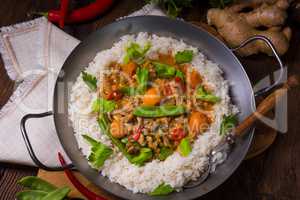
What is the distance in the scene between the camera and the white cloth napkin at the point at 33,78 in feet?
12.1

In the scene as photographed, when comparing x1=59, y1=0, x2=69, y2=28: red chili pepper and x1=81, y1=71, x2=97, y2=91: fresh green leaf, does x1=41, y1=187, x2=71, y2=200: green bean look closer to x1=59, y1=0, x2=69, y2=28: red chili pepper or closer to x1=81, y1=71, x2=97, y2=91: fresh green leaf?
x1=81, y1=71, x2=97, y2=91: fresh green leaf

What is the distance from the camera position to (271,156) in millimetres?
3779

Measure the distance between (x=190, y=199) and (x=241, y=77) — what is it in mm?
1082

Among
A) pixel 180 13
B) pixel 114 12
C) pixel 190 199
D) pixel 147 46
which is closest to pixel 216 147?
pixel 190 199

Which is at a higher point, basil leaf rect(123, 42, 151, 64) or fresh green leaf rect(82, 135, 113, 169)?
basil leaf rect(123, 42, 151, 64)

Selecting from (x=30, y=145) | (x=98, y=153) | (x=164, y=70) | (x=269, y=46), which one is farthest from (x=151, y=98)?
(x=269, y=46)

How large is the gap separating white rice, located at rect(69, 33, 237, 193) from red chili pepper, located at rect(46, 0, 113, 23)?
444 mm

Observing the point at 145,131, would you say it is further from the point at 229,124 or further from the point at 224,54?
the point at 224,54

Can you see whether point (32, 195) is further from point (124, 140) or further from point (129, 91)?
point (129, 91)

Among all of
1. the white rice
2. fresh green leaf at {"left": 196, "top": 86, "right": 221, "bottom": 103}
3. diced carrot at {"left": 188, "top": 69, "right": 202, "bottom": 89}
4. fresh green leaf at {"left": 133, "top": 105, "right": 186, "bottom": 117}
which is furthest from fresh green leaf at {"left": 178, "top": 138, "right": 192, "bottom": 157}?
diced carrot at {"left": 188, "top": 69, "right": 202, "bottom": 89}

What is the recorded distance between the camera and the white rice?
3404 millimetres

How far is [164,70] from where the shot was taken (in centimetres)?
367

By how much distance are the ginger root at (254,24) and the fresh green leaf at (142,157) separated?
1.25 meters

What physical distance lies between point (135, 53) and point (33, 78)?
946 millimetres
